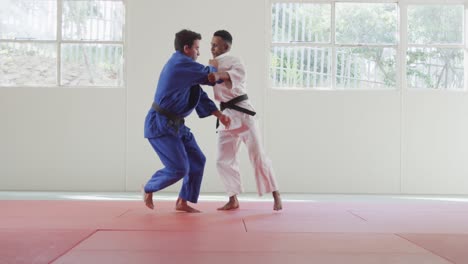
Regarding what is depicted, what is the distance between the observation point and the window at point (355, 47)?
6.96 metres

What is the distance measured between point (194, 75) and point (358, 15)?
4.06 metres

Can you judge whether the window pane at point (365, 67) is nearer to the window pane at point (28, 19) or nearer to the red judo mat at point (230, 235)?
the red judo mat at point (230, 235)

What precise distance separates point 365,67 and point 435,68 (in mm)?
948

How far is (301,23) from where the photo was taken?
699 centimetres

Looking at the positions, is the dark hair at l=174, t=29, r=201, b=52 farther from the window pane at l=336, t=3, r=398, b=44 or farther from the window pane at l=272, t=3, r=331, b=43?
the window pane at l=336, t=3, r=398, b=44

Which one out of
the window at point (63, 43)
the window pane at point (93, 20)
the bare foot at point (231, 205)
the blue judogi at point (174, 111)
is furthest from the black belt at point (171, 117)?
the window pane at point (93, 20)

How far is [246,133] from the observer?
4.07 meters

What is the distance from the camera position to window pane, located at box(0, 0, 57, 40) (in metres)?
6.89

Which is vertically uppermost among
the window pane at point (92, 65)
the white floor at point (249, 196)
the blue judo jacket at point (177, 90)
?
the window pane at point (92, 65)

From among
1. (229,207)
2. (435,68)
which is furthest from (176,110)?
(435,68)

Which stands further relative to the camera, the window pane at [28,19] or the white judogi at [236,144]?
the window pane at [28,19]

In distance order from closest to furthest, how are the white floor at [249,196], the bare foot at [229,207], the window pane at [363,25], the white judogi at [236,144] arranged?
the white judogi at [236,144] < the bare foot at [229,207] < the white floor at [249,196] < the window pane at [363,25]

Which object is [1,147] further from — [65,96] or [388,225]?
[388,225]

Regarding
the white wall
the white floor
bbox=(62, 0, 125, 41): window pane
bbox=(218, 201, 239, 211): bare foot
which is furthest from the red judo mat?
bbox=(62, 0, 125, 41): window pane
